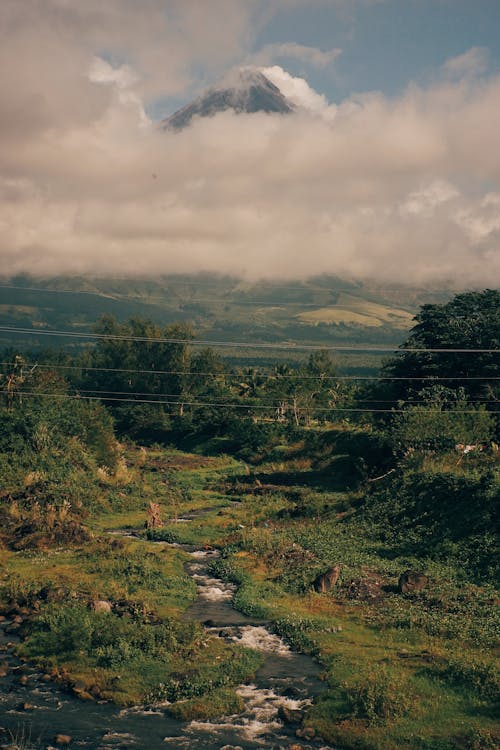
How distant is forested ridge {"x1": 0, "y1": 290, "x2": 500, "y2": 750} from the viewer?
29797 millimetres

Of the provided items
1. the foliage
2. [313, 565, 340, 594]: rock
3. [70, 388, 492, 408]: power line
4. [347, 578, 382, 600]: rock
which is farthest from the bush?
[70, 388, 492, 408]: power line

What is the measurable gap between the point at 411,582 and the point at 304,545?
12.5 m

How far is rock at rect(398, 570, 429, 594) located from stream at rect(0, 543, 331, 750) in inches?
369

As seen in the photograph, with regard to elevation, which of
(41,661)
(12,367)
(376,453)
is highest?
(12,367)

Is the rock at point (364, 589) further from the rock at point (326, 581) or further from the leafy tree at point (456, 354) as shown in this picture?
the leafy tree at point (456, 354)

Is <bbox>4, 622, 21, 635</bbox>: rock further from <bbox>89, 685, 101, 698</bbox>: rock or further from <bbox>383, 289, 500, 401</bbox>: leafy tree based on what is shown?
<bbox>383, 289, 500, 401</bbox>: leafy tree

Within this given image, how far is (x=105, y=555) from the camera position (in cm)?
4956

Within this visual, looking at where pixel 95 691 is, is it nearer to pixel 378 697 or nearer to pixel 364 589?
pixel 378 697

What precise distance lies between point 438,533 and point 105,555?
904 inches

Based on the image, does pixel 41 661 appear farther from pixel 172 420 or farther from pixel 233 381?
pixel 233 381

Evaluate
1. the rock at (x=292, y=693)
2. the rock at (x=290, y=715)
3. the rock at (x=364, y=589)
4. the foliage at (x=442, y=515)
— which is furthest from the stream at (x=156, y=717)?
the foliage at (x=442, y=515)

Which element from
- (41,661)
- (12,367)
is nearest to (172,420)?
(12,367)

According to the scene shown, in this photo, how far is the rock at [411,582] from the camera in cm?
4088

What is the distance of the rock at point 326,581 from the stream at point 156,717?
25.9 feet
